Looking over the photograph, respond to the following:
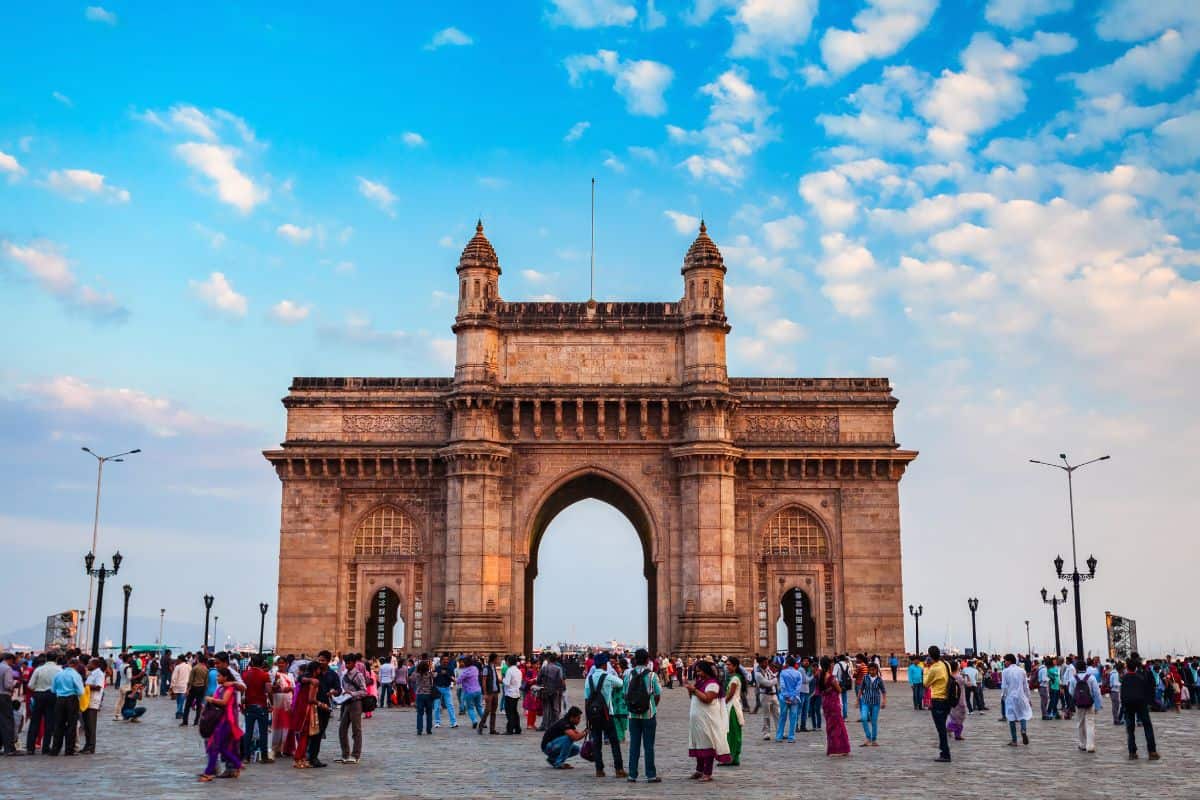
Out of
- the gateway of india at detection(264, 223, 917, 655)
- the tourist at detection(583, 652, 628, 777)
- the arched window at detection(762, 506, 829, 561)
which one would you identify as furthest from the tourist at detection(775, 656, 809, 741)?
the arched window at detection(762, 506, 829, 561)

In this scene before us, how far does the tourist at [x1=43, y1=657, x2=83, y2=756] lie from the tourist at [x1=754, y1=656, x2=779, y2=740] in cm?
1300

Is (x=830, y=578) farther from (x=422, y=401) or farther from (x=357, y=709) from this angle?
(x=357, y=709)

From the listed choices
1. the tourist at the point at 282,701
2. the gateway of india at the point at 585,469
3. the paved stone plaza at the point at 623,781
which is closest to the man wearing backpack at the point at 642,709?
the paved stone plaza at the point at 623,781

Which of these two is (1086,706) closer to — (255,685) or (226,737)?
(255,685)

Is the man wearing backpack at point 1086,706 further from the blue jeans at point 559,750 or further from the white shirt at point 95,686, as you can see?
the white shirt at point 95,686

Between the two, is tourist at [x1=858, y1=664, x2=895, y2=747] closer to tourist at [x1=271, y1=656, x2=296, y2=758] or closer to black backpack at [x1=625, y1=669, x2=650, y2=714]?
black backpack at [x1=625, y1=669, x2=650, y2=714]

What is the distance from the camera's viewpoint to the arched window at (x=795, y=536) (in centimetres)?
4947

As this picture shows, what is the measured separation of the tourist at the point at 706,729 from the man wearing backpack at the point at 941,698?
428cm

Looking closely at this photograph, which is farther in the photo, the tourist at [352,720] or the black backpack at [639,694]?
the tourist at [352,720]

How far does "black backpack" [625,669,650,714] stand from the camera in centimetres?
1809

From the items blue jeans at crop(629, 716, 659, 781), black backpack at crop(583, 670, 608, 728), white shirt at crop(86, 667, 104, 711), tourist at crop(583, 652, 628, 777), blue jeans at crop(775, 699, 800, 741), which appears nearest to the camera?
blue jeans at crop(629, 716, 659, 781)

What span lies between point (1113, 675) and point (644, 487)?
67.3ft

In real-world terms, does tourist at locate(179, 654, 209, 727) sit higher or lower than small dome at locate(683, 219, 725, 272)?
lower

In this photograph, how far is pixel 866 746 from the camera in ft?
79.2
